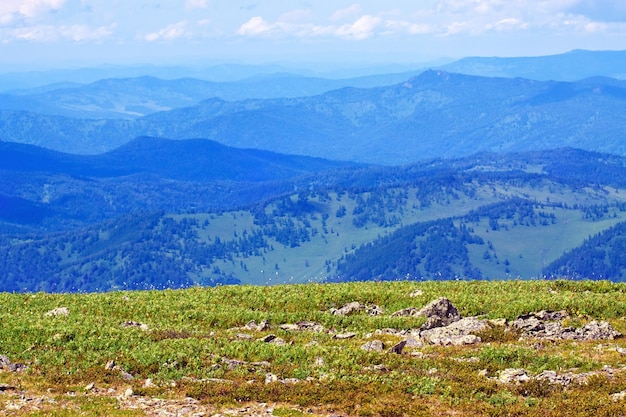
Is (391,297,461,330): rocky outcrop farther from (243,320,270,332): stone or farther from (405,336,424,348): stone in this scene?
(243,320,270,332): stone

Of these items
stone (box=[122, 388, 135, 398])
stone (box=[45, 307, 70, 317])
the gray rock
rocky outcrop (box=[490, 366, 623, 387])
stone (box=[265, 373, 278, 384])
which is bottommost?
the gray rock

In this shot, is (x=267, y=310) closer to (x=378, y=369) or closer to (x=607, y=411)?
(x=378, y=369)

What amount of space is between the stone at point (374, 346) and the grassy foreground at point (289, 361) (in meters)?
0.64

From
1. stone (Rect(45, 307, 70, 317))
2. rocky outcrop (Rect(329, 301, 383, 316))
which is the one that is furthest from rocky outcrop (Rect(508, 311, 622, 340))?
stone (Rect(45, 307, 70, 317))

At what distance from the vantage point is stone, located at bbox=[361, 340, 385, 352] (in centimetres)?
2516

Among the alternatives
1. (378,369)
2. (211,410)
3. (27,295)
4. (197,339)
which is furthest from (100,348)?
(27,295)

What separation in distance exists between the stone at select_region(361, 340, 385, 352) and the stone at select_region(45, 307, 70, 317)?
13.2 metres

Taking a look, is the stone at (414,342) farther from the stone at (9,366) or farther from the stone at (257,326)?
the stone at (9,366)

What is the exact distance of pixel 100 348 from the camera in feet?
82.0

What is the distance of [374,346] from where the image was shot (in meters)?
25.4

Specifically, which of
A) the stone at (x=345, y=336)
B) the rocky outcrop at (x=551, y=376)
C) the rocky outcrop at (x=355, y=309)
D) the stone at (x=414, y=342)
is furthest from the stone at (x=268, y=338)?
the rocky outcrop at (x=551, y=376)

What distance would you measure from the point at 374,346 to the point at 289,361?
10.8 ft

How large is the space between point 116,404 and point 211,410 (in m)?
2.58

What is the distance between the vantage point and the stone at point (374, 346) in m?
25.2
